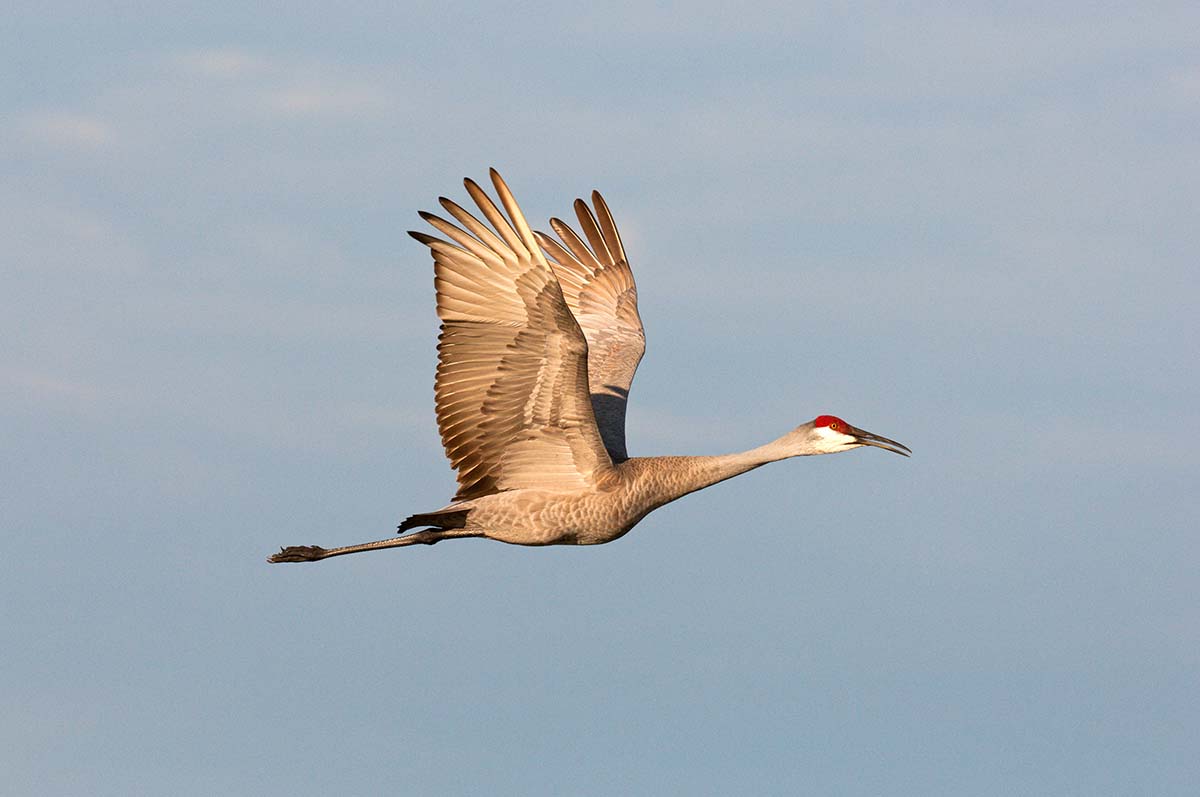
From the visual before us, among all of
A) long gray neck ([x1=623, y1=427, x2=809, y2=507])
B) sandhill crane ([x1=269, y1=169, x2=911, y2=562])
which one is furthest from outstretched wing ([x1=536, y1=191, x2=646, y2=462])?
long gray neck ([x1=623, y1=427, x2=809, y2=507])

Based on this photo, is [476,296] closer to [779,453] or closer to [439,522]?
[439,522]

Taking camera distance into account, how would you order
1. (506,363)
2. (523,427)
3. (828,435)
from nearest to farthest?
(506,363), (523,427), (828,435)

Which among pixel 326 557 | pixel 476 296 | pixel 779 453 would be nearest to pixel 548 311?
pixel 476 296

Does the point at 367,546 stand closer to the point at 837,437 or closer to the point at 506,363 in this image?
the point at 506,363

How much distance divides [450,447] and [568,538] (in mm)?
1135

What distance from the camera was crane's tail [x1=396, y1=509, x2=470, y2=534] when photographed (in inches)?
544

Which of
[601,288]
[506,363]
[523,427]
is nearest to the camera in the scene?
[506,363]

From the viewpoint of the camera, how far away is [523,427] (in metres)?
13.5

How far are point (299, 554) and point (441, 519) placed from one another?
1695 millimetres

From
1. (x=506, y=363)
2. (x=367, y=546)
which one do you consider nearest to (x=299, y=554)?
(x=367, y=546)

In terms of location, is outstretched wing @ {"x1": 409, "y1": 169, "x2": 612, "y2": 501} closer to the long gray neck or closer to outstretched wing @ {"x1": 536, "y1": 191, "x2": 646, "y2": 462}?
the long gray neck

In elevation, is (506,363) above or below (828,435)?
above

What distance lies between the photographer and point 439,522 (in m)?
13.9

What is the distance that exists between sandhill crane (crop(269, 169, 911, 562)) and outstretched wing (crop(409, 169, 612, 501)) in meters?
0.01
